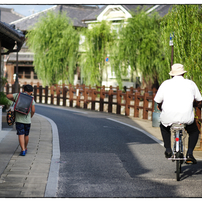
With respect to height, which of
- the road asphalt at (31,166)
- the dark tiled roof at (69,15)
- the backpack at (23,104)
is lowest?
the road asphalt at (31,166)

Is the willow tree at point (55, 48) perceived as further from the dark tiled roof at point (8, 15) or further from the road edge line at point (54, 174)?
the dark tiled roof at point (8, 15)

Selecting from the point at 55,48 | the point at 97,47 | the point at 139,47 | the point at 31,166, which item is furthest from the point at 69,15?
the point at 31,166

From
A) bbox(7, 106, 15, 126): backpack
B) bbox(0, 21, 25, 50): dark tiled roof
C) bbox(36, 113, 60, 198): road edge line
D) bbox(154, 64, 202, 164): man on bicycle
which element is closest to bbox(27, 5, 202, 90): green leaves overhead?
bbox(0, 21, 25, 50): dark tiled roof

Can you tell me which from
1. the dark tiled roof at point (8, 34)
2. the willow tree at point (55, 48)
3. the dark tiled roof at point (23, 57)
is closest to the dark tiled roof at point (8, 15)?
the dark tiled roof at point (23, 57)

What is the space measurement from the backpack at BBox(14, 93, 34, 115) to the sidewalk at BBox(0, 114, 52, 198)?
0.90 metres

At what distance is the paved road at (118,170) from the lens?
5.00 metres

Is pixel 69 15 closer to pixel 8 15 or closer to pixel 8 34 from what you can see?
pixel 8 15

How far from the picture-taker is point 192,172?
6328 mm

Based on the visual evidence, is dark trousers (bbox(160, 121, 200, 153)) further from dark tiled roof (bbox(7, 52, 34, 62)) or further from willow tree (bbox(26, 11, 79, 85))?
dark tiled roof (bbox(7, 52, 34, 62))

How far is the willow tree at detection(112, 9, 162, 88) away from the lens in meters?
26.3

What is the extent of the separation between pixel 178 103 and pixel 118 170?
1620 millimetres

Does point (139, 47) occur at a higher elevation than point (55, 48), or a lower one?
lower

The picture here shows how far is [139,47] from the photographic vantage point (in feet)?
87.7

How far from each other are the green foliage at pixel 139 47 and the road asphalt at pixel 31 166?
16.7m
